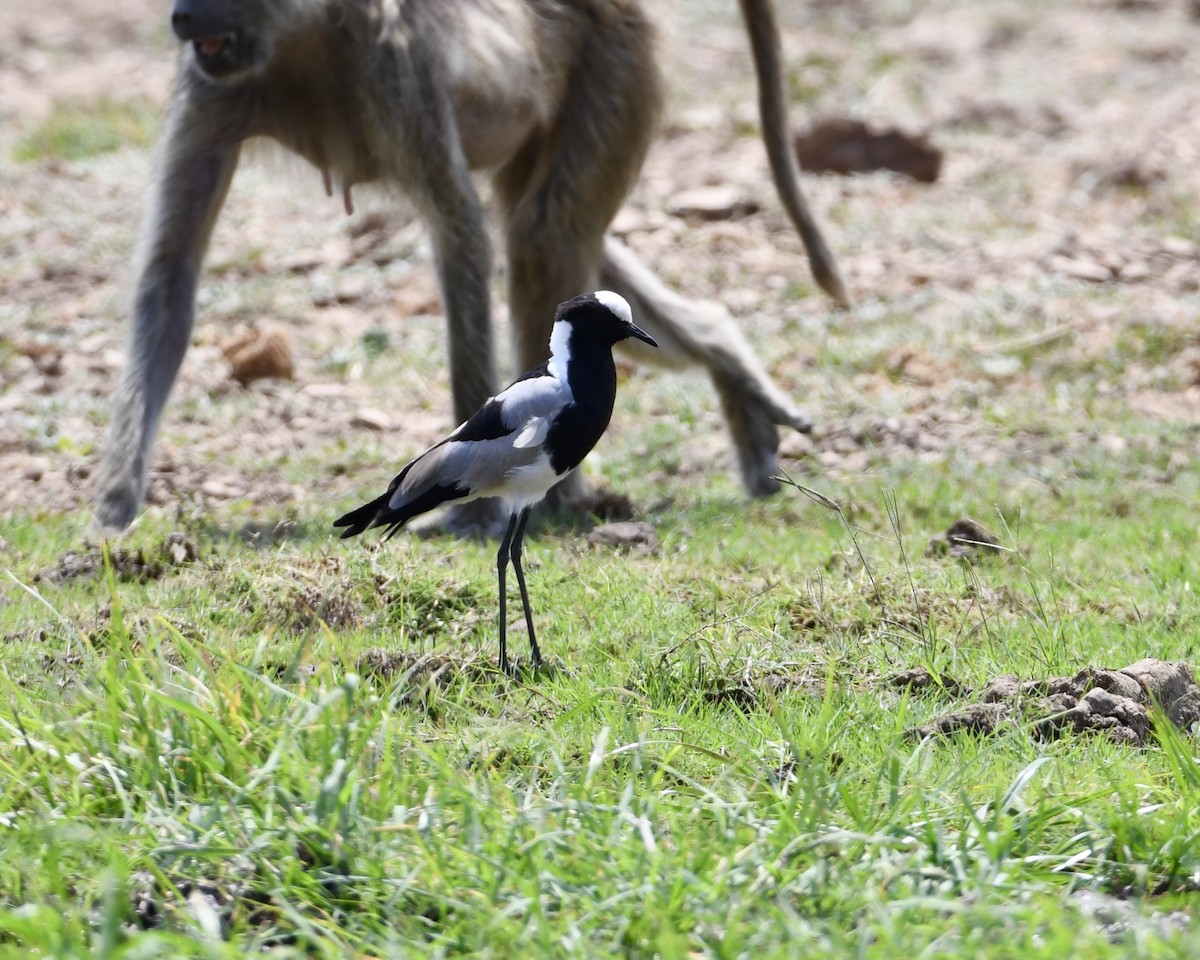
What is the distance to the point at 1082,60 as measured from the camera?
12852 mm

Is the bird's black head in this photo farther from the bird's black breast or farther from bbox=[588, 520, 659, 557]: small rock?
bbox=[588, 520, 659, 557]: small rock

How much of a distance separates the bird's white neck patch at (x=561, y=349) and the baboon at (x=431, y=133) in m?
1.86

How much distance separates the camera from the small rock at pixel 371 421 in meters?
7.05

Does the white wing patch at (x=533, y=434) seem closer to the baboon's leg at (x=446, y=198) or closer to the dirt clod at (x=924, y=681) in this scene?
the dirt clod at (x=924, y=681)

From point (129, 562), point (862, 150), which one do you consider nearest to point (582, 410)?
point (129, 562)

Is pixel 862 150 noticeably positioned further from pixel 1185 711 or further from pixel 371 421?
pixel 1185 711

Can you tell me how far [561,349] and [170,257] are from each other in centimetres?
252

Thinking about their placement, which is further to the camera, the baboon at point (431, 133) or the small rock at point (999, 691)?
the baboon at point (431, 133)

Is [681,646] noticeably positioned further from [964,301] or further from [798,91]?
[798,91]

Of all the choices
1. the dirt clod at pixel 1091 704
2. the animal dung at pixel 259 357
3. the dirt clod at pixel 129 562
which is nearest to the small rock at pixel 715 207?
the animal dung at pixel 259 357

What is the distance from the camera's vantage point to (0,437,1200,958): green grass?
260cm

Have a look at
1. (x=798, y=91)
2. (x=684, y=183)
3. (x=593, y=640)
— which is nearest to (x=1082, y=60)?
(x=798, y=91)

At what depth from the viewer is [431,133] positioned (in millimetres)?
5543

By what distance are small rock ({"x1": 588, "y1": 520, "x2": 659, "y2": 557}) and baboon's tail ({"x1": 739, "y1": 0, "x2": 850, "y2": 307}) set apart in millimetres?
1848
